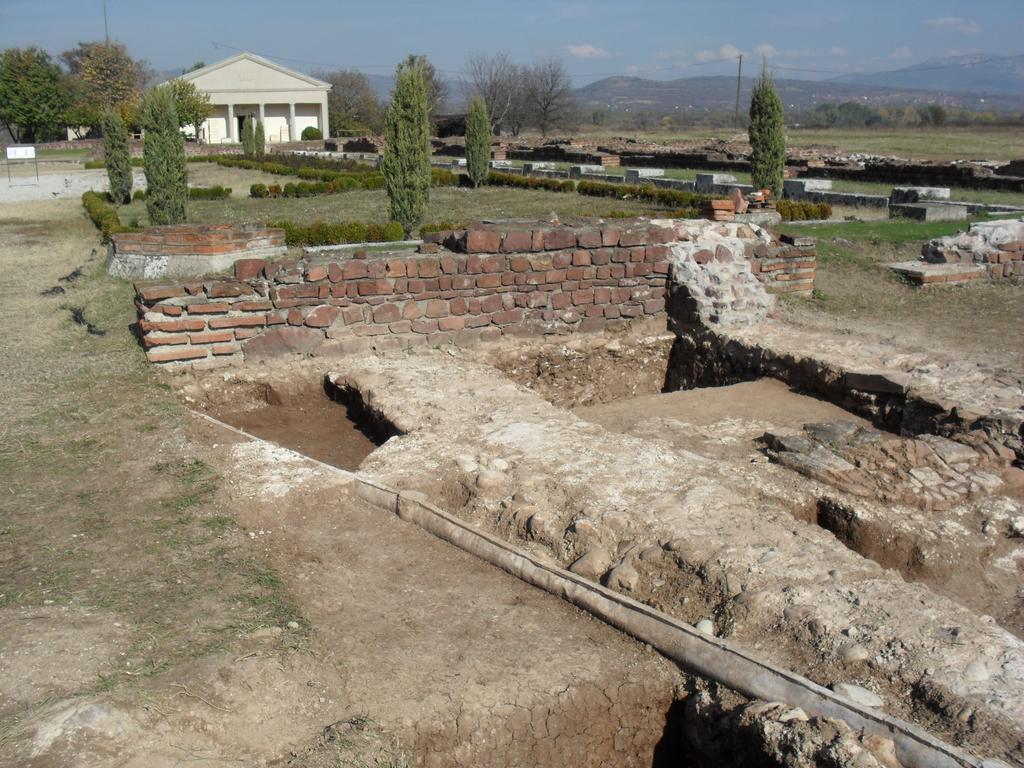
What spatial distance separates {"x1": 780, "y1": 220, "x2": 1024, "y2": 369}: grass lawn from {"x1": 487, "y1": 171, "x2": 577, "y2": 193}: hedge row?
10390 mm

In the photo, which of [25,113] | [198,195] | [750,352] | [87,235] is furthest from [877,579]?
[25,113]

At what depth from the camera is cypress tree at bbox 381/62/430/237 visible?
49.2ft

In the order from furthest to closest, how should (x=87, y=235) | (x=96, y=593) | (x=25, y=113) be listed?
(x=25, y=113) → (x=87, y=235) → (x=96, y=593)

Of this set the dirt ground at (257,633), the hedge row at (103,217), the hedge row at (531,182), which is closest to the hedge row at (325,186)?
the hedge row at (531,182)

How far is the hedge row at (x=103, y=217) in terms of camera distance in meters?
14.6

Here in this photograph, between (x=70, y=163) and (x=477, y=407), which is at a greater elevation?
(x=70, y=163)

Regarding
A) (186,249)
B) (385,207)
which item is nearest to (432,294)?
(186,249)

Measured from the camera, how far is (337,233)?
1366cm

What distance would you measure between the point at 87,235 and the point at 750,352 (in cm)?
1312

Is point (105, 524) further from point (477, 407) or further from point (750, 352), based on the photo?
point (750, 352)

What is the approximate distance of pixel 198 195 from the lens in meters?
22.7

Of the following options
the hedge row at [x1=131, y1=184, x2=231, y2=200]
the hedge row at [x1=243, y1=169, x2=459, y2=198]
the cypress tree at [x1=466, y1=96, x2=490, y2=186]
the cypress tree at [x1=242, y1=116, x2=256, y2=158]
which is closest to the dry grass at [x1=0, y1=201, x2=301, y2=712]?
the hedge row at [x1=243, y1=169, x2=459, y2=198]

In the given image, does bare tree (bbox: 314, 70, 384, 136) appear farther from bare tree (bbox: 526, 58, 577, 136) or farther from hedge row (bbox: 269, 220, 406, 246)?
hedge row (bbox: 269, 220, 406, 246)

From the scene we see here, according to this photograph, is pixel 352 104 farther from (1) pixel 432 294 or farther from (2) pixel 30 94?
(1) pixel 432 294
